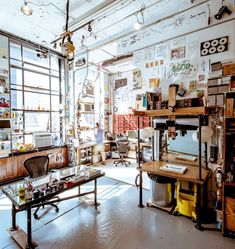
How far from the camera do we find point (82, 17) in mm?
3107

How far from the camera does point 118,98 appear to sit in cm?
718

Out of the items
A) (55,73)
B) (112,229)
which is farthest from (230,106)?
(55,73)

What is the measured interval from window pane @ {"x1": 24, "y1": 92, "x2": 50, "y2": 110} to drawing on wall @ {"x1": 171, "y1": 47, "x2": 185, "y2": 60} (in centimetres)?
399

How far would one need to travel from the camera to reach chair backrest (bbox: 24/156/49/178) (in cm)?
293

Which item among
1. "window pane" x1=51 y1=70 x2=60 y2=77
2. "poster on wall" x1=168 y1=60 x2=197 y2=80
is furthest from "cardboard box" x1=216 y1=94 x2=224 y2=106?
"window pane" x1=51 y1=70 x2=60 y2=77

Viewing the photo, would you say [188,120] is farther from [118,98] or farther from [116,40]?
[118,98]

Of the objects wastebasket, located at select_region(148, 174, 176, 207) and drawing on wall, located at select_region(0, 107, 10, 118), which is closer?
wastebasket, located at select_region(148, 174, 176, 207)

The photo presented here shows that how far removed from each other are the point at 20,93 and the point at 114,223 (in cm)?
415

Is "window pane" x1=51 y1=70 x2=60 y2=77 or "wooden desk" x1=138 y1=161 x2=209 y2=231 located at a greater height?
"window pane" x1=51 y1=70 x2=60 y2=77

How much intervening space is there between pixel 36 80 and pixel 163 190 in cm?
461

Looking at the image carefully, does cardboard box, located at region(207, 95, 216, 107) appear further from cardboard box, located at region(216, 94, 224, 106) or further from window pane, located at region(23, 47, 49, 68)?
window pane, located at region(23, 47, 49, 68)

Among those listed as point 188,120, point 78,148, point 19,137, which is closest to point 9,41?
point 19,137

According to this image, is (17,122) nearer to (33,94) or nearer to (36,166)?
(33,94)

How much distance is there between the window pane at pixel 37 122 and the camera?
16.5 feet
